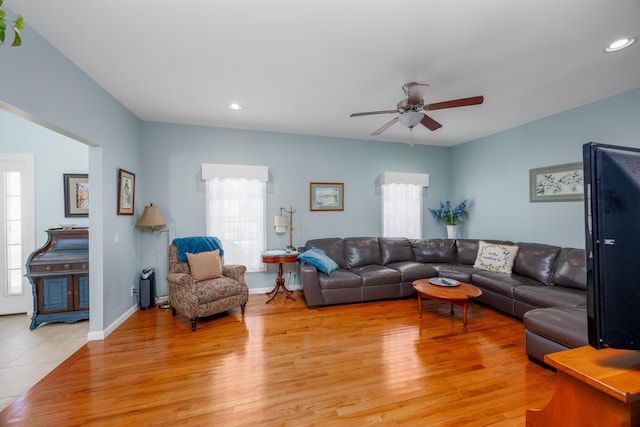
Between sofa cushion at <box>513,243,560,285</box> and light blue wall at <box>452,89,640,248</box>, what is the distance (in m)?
0.27

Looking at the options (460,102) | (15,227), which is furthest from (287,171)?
(15,227)

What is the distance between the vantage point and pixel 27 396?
194cm

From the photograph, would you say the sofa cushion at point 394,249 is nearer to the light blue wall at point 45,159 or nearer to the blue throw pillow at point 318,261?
the blue throw pillow at point 318,261

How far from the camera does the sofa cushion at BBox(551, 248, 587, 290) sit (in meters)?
3.07

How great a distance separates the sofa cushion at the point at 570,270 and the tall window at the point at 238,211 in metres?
4.01

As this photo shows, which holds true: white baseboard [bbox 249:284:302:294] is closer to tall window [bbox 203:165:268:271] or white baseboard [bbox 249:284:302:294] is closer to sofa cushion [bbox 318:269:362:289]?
tall window [bbox 203:165:268:271]

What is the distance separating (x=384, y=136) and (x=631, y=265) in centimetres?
427

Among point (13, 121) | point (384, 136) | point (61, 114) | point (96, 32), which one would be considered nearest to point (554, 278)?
point (384, 136)

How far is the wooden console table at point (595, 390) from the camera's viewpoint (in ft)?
2.41


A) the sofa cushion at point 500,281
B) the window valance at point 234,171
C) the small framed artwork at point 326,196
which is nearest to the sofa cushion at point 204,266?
the window valance at point 234,171

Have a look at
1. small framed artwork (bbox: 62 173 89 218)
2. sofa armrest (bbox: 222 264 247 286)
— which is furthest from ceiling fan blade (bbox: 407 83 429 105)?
small framed artwork (bbox: 62 173 89 218)

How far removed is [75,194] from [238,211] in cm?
206

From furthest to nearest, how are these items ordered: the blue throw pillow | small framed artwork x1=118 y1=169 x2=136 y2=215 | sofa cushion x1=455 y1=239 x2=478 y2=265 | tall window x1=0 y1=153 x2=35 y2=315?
sofa cushion x1=455 y1=239 x2=478 y2=265, the blue throw pillow, tall window x1=0 y1=153 x2=35 y2=315, small framed artwork x1=118 y1=169 x2=136 y2=215

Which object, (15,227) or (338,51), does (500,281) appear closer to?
(338,51)
